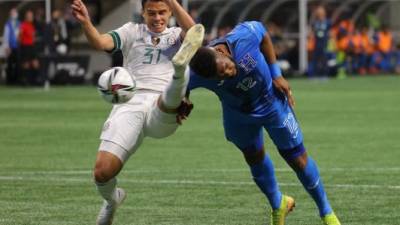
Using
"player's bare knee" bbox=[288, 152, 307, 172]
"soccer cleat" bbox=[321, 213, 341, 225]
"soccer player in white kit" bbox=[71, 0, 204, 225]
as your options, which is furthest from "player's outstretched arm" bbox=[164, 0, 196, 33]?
"soccer cleat" bbox=[321, 213, 341, 225]

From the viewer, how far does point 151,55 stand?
10.9 m

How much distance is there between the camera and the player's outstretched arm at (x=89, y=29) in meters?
10.5

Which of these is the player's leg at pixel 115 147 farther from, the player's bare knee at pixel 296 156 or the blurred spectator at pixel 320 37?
the blurred spectator at pixel 320 37

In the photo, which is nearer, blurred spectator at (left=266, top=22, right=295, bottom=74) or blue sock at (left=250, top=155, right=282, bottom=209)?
blue sock at (left=250, top=155, right=282, bottom=209)

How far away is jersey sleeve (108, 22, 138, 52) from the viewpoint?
35.5ft

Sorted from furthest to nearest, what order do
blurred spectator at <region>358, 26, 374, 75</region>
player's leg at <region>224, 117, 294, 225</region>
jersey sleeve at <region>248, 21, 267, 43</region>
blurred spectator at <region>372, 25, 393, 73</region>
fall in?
1. blurred spectator at <region>372, 25, 393, 73</region>
2. blurred spectator at <region>358, 26, 374, 75</region>
3. player's leg at <region>224, 117, 294, 225</region>
4. jersey sleeve at <region>248, 21, 267, 43</region>

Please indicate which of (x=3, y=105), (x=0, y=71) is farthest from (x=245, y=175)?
(x=0, y=71)

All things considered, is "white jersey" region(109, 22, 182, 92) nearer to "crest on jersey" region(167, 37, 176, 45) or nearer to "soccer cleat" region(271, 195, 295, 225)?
"crest on jersey" region(167, 37, 176, 45)

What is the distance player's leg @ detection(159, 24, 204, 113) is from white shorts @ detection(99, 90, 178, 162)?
0.62 ft

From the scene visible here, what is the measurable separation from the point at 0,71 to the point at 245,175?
2690 cm

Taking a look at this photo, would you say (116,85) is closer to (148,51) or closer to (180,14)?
(148,51)

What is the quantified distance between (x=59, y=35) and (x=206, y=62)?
2828cm

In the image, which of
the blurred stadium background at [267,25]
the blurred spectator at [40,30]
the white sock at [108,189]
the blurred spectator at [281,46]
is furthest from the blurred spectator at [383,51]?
the white sock at [108,189]

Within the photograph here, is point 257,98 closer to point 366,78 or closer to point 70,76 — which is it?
point 70,76
